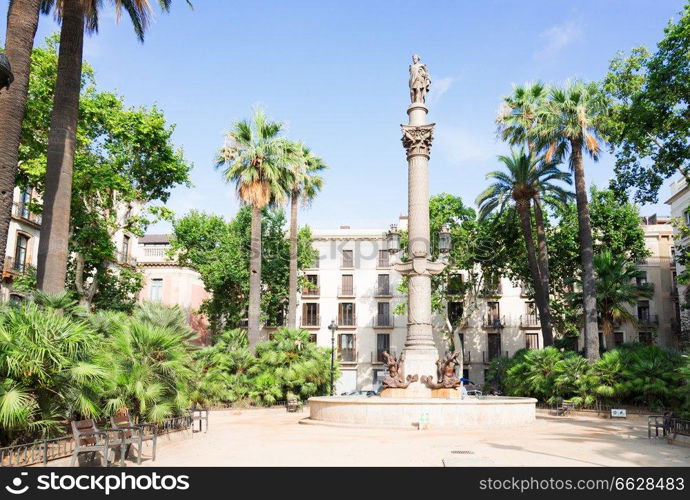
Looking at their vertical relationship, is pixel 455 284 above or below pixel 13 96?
below

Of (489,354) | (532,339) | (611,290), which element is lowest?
(489,354)

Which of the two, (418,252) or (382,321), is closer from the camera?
(418,252)

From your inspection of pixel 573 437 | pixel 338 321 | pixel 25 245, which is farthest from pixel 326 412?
pixel 338 321

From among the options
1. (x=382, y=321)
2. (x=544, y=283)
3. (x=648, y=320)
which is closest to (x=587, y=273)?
(x=544, y=283)

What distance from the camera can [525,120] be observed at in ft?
106

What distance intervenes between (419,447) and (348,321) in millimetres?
38773

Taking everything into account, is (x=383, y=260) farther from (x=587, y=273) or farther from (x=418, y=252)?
(x=418, y=252)

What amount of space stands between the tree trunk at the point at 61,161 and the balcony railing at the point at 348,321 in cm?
3791

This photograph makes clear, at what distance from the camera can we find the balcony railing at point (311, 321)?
5181cm

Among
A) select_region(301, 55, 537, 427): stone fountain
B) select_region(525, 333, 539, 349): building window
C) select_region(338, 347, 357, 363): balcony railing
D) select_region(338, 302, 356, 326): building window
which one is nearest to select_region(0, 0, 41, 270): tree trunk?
select_region(301, 55, 537, 427): stone fountain

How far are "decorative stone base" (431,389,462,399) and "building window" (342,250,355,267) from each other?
112 feet

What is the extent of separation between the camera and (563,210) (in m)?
36.0

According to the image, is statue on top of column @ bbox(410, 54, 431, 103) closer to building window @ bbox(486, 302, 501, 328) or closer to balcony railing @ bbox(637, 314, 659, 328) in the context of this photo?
building window @ bbox(486, 302, 501, 328)
